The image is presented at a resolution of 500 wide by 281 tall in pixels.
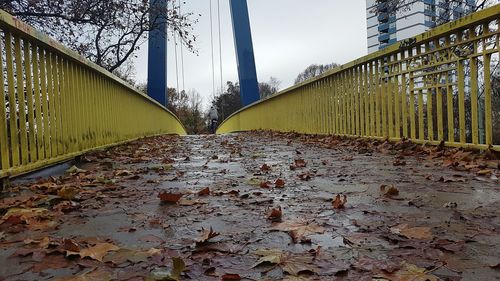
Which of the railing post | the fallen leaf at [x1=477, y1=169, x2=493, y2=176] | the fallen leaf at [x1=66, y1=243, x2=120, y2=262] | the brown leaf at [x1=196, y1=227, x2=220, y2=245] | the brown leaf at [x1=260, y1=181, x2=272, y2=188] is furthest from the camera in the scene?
the fallen leaf at [x1=477, y1=169, x2=493, y2=176]

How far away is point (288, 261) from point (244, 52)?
2411cm

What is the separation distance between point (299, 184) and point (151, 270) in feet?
5.83

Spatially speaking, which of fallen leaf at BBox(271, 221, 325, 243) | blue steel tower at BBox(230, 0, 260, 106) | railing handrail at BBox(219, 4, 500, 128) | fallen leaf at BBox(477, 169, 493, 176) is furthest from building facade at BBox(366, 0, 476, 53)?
blue steel tower at BBox(230, 0, 260, 106)

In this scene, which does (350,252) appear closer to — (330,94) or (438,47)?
(438,47)

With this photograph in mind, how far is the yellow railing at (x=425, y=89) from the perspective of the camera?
3.96m

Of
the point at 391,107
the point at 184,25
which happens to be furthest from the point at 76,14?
the point at 391,107

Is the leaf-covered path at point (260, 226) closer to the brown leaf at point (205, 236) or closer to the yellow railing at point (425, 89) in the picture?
the brown leaf at point (205, 236)

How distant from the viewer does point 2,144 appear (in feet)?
9.39

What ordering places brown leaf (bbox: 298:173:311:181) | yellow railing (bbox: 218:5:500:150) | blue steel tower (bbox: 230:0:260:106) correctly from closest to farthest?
brown leaf (bbox: 298:173:311:181)
yellow railing (bbox: 218:5:500:150)
blue steel tower (bbox: 230:0:260:106)

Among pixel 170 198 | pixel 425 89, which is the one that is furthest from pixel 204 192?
pixel 425 89

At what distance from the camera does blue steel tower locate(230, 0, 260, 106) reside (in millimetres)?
24688

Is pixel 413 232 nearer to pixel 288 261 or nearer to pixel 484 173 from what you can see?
pixel 288 261

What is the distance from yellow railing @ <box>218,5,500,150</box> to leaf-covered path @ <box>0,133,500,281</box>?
3.00 ft

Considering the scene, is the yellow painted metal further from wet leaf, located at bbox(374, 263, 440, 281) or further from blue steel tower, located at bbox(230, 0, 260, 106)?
blue steel tower, located at bbox(230, 0, 260, 106)
